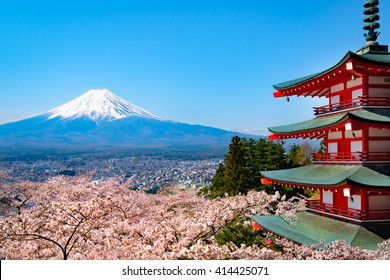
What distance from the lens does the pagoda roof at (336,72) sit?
813cm

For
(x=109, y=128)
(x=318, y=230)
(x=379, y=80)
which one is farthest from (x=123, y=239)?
(x=109, y=128)

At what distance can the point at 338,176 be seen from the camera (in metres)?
8.42

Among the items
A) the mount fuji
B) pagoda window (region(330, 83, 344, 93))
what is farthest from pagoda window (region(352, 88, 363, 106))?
the mount fuji

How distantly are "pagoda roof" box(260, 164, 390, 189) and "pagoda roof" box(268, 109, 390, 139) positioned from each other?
1.03 metres

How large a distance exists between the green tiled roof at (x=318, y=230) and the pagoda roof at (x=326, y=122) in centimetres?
231

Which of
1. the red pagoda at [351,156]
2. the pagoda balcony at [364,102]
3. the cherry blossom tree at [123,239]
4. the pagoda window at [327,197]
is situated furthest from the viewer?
the pagoda window at [327,197]

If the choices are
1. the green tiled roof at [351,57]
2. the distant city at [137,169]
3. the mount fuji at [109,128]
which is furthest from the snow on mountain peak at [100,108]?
the green tiled roof at [351,57]

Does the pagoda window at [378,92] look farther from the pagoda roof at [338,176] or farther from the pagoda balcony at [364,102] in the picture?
the pagoda roof at [338,176]

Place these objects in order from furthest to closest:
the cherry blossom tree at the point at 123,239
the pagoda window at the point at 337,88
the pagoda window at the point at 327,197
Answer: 1. the pagoda window at the point at 337,88
2. the pagoda window at the point at 327,197
3. the cherry blossom tree at the point at 123,239

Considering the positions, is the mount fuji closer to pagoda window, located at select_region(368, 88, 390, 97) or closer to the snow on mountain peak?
the snow on mountain peak

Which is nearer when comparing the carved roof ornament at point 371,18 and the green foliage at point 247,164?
the carved roof ornament at point 371,18

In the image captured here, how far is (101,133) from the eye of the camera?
105 meters

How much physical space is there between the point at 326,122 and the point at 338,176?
1.62m

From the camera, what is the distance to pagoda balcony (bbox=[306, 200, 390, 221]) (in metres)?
8.22
